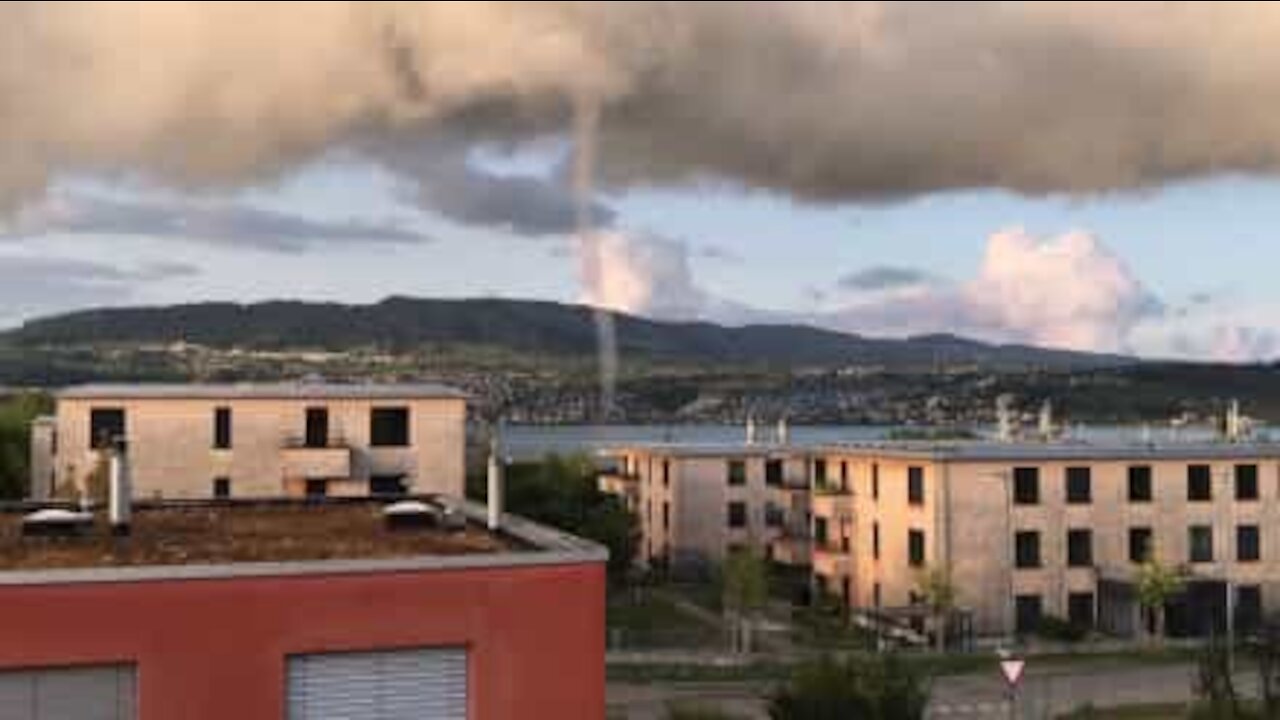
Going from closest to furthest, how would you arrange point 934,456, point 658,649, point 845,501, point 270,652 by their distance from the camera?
point 270,652, point 658,649, point 934,456, point 845,501

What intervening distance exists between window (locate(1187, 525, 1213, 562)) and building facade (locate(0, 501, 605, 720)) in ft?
184

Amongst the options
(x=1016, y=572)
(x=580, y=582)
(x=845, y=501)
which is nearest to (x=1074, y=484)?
(x=1016, y=572)

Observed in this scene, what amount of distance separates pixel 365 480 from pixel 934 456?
2432 cm

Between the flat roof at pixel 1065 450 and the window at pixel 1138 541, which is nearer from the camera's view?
the flat roof at pixel 1065 450

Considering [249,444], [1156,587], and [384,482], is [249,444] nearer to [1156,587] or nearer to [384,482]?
[384,482]

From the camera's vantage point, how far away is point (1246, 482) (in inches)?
2908

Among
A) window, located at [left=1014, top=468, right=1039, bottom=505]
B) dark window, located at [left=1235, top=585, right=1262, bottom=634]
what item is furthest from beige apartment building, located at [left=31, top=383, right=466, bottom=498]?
dark window, located at [left=1235, top=585, right=1262, bottom=634]

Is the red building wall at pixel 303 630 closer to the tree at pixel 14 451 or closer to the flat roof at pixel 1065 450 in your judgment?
the flat roof at pixel 1065 450

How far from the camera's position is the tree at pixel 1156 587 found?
223ft

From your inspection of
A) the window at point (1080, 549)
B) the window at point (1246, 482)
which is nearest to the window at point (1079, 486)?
the window at point (1080, 549)

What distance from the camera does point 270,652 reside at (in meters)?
21.3

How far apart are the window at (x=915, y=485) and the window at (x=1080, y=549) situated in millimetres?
7142

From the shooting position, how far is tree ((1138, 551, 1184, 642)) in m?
67.9

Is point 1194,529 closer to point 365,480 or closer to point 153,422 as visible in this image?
point 365,480
